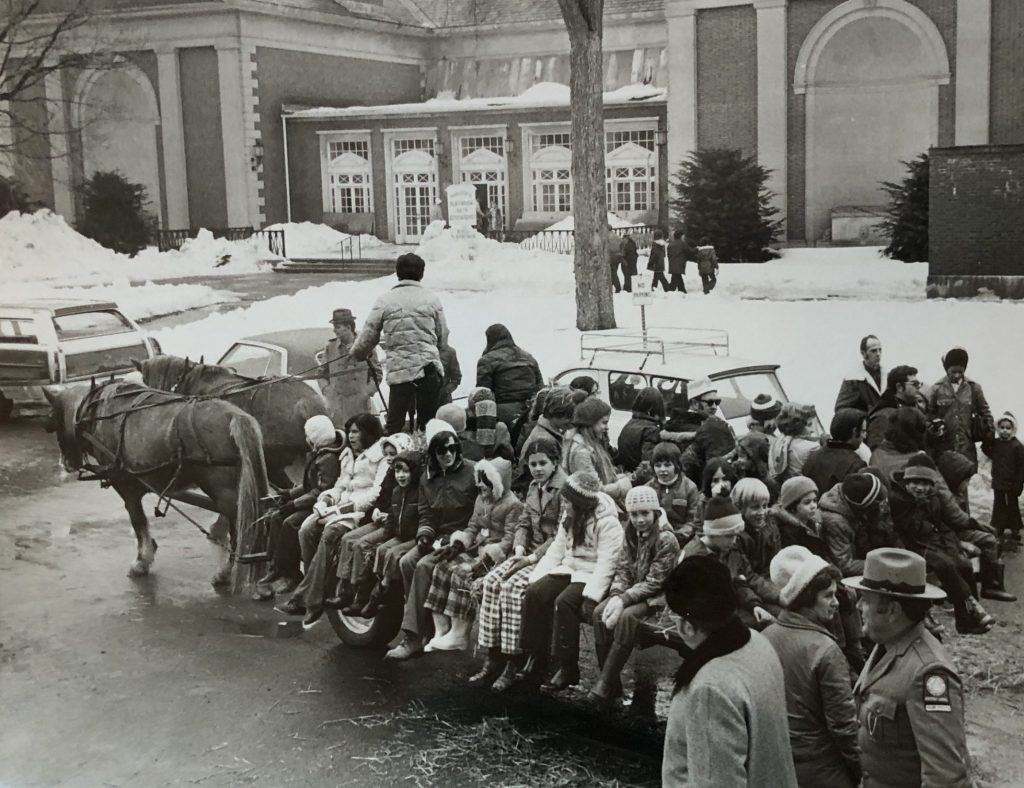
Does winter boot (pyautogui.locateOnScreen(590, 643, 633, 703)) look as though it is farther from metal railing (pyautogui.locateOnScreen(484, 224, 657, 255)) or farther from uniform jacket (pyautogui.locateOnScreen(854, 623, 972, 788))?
metal railing (pyautogui.locateOnScreen(484, 224, 657, 255))

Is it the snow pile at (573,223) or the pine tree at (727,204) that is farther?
the snow pile at (573,223)

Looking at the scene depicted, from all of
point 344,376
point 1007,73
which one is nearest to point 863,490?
point 1007,73

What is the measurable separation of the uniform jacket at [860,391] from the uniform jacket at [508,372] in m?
1.46

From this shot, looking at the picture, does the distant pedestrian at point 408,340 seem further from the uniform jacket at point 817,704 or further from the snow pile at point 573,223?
the uniform jacket at point 817,704

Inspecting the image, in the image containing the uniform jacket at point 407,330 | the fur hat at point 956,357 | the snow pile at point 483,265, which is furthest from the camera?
the uniform jacket at point 407,330

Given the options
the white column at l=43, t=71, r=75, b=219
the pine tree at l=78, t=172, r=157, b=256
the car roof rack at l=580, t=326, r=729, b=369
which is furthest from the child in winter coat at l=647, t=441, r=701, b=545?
the white column at l=43, t=71, r=75, b=219

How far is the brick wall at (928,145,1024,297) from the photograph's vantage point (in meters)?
4.22

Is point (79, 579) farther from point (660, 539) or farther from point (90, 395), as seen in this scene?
point (660, 539)

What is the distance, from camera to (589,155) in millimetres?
5109

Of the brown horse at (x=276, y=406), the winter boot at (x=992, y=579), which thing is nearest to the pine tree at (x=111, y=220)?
the brown horse at (x=276, y=406)

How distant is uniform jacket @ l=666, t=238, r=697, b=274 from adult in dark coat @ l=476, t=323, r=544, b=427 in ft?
2.88

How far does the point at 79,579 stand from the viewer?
610 centimetres

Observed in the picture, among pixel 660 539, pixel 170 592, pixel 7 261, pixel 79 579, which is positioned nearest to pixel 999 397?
pixel 660 539

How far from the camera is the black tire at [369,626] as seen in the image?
5297mm
